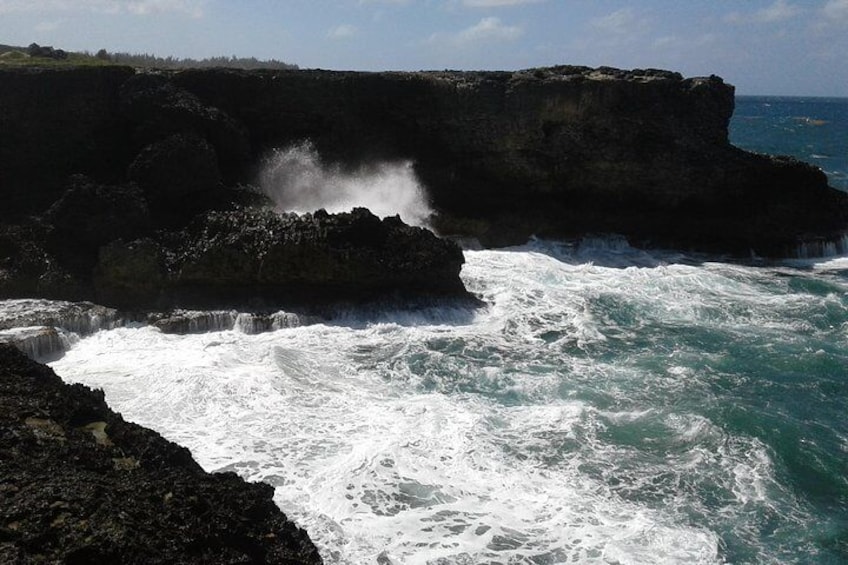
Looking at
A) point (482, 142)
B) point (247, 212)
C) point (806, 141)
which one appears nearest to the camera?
point (247, 212)

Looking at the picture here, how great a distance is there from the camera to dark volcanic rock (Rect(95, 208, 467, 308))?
1848 cm

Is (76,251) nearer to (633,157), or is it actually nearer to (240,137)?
(240,137)

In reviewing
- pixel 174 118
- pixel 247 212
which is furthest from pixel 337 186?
pixel 247 212

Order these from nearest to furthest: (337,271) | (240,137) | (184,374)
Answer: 1. (184,374)
2. (337,271)
3. (240,137)

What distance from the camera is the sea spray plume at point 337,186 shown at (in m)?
26.1

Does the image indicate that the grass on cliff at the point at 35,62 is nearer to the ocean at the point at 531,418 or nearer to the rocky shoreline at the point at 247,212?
the rocky shoreline at the point at 247,212

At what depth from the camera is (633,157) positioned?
89.5 ft

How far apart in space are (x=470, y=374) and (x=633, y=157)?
15.0 metres

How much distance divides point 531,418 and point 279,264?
8241mm

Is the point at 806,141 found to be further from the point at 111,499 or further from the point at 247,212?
the point at 111,499

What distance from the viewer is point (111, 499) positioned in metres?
7.33

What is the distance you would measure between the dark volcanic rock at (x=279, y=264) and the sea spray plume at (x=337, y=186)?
6365mm

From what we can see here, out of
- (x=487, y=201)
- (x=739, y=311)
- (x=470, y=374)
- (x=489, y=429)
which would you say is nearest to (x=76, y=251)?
(x=470, y=374)

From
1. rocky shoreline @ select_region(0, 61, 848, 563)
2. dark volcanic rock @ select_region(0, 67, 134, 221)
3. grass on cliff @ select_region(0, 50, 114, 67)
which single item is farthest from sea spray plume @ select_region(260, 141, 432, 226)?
grass on cliff @ select_region(0, 50, 114, 67)
